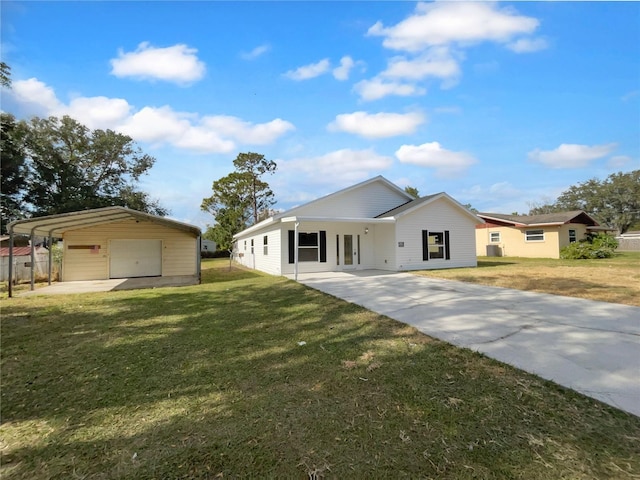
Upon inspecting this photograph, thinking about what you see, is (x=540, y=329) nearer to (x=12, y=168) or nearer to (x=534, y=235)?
(x=534, y=235)

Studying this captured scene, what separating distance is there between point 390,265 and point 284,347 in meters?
10.8

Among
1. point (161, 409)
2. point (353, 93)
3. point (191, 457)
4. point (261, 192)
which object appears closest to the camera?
point (191, 457)

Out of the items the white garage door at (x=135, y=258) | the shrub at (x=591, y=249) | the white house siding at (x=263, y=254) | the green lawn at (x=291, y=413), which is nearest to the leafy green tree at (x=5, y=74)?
the white garage door at (x=135, y=258)

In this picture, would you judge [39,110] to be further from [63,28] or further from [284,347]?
[284,347]

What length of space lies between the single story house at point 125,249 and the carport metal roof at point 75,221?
77 millimetres

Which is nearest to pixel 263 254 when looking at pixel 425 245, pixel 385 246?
pixel 385 246

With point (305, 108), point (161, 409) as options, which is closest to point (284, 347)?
point (161, 409)

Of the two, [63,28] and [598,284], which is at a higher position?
[63,28]

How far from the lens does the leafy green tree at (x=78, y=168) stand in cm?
2309

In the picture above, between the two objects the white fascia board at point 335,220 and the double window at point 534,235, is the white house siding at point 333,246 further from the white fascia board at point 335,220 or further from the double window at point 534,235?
the double window at point 534,235

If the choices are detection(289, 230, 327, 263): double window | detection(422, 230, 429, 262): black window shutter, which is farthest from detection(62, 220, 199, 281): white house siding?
detection(422, 230, 429, 262): black window shutter

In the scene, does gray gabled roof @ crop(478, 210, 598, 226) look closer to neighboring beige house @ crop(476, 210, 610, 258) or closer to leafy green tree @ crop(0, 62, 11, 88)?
neighboring beige house @ crop(476, 210, 610, 258)

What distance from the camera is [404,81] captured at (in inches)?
464

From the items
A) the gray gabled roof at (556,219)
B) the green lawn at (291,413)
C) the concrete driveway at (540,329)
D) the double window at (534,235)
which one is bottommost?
the green lawn at (291,413)
